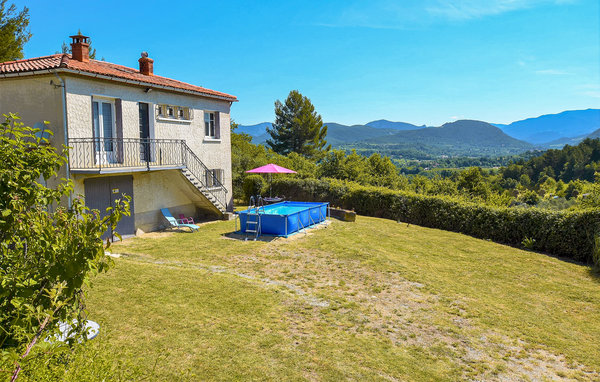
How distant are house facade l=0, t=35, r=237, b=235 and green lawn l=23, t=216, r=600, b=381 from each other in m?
2.96

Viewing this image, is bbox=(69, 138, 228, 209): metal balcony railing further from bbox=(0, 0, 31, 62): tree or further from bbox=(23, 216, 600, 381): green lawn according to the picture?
bbox=(0, 0, 31, 62): tree

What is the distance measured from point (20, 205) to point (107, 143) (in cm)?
1399

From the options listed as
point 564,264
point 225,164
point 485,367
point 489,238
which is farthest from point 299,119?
point 485,367

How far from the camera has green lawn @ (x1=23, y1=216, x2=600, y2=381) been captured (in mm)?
6770

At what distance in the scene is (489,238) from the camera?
65.2 ft

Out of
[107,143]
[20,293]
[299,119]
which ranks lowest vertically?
[20,293]

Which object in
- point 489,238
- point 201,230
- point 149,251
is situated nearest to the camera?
point 149,251

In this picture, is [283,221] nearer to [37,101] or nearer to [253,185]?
[37,101]

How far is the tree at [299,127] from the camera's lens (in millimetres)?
68750

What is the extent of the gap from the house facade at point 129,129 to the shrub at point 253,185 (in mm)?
5438

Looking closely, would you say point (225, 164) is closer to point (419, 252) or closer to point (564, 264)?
point (419, 252)

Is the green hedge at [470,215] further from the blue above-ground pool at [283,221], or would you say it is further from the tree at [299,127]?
the tree at [299,127]

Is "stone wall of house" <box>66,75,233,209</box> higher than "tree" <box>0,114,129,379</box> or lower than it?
higher

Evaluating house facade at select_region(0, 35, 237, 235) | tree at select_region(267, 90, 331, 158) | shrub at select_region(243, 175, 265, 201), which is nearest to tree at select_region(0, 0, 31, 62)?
house facade at select_region(0, 35, 237, 235)
